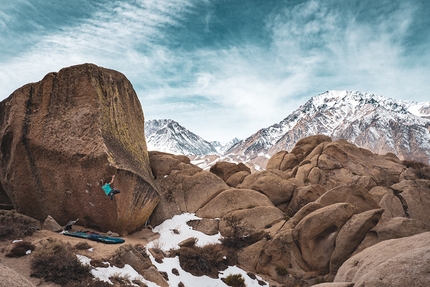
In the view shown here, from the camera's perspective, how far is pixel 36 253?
13.5m

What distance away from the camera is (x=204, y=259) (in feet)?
66.3

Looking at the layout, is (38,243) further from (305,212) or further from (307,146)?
(307,146)

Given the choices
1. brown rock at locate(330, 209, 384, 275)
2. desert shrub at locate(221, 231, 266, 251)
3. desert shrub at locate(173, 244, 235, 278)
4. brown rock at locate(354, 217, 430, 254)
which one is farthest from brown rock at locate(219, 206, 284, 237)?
brown rock at locate(354, 217, 430, 254)

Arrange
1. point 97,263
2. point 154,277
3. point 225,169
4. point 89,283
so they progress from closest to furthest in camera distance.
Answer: point 89,283, point 97,263, point 154,277, point 225,169

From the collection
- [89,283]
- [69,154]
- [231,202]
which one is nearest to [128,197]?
[69,154]

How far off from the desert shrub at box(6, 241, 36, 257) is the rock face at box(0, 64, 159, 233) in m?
6.03

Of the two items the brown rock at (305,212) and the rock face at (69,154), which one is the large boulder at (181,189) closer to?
the rock face at (69,154)

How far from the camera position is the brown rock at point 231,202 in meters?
26.3

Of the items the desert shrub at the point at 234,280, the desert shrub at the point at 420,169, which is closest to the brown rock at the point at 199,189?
the desert shrub at the point at 234,280

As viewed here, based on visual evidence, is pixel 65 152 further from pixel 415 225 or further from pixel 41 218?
pixel 415 225

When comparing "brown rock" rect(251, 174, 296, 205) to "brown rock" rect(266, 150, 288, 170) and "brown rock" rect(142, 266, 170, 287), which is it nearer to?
"brown rock" rect(266, 150, 288, 170)

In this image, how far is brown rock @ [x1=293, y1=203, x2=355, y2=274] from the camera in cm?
1889

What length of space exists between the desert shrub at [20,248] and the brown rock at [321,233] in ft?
57.7

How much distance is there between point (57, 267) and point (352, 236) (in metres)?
17.3
